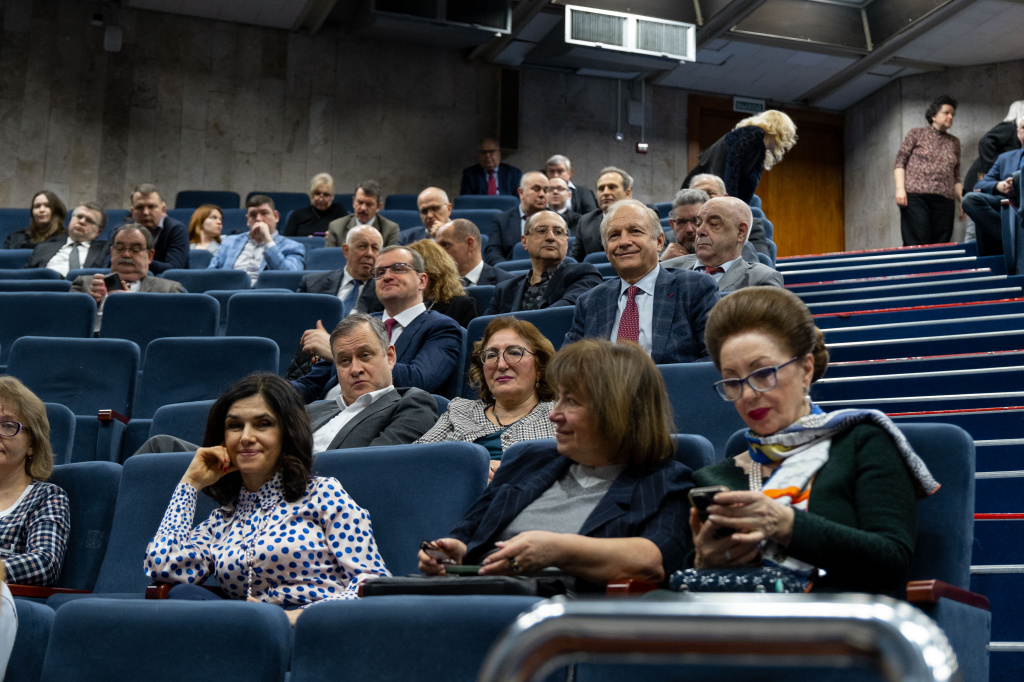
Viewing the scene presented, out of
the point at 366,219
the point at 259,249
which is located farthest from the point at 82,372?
the point at 366,219

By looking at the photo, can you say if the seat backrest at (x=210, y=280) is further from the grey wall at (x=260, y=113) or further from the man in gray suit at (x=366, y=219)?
the grey wall at (x=260, y=113)

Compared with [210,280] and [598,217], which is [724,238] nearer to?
[598,217]

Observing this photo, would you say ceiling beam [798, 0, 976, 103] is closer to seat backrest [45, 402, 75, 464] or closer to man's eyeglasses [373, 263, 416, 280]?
man's eyeglasses [373, 263, 416, 280]

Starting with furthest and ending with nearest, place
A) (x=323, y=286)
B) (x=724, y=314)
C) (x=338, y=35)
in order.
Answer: (x=338, y=35) < (x=323, y=286) < (x=724, y=314)

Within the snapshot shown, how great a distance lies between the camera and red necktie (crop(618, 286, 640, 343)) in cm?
280

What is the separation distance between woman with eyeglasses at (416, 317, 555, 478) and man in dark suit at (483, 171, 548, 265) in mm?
2695

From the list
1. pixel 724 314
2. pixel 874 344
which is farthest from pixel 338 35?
pixel 724 314

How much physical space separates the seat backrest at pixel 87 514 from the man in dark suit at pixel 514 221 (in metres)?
3.00

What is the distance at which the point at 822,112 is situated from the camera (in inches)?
354

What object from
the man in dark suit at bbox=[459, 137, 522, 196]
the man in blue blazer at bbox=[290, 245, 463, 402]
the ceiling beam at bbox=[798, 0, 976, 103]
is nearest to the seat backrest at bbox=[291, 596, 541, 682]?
the man in blue blazer at bbox=[290, 245, 463, 402]

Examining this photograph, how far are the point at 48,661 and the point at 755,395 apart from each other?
1042 millimetres

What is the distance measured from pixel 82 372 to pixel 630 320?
166 cm

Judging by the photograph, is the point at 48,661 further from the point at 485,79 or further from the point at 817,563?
the point at 485,79

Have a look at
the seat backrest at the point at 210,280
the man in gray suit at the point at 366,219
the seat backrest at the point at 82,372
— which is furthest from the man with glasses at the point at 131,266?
the man in gray suit at the point at 366,219
